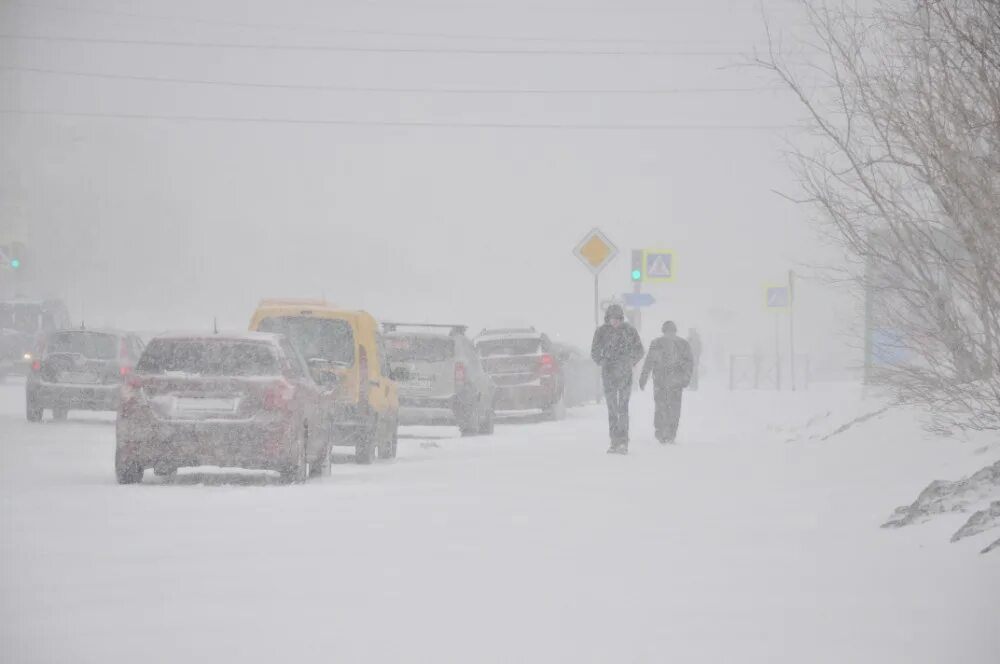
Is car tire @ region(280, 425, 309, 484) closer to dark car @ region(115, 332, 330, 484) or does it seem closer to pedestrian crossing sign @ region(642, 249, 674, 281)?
dark car @ region(115, 332, 330, 484)

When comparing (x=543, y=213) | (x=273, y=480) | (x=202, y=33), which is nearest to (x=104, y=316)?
(x=202, y=33)

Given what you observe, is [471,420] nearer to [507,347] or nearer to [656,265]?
[507,347]

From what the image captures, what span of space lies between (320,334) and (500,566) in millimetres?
9074

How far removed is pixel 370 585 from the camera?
27.8 feet

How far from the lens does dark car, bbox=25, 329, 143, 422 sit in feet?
78.2

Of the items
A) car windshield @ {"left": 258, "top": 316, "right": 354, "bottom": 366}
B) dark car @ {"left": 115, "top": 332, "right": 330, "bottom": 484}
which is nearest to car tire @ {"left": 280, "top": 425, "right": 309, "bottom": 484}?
dark car @ {"left": 115, "top": 332, "right": 330, "bottom": 484}

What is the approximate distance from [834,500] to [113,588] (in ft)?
22.3

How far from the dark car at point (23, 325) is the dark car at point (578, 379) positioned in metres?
12.0

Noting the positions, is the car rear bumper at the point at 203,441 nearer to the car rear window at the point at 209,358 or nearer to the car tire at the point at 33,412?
the car rear window at the point at 209,358

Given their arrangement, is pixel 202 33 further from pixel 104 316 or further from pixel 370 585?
pixel 104 316

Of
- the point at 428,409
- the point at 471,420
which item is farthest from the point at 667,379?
the point at 428,409

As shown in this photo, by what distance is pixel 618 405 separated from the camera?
20.0 metres

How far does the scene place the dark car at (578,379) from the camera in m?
36.1

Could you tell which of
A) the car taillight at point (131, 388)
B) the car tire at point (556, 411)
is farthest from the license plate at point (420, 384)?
the car taillight at point (131, 388)
